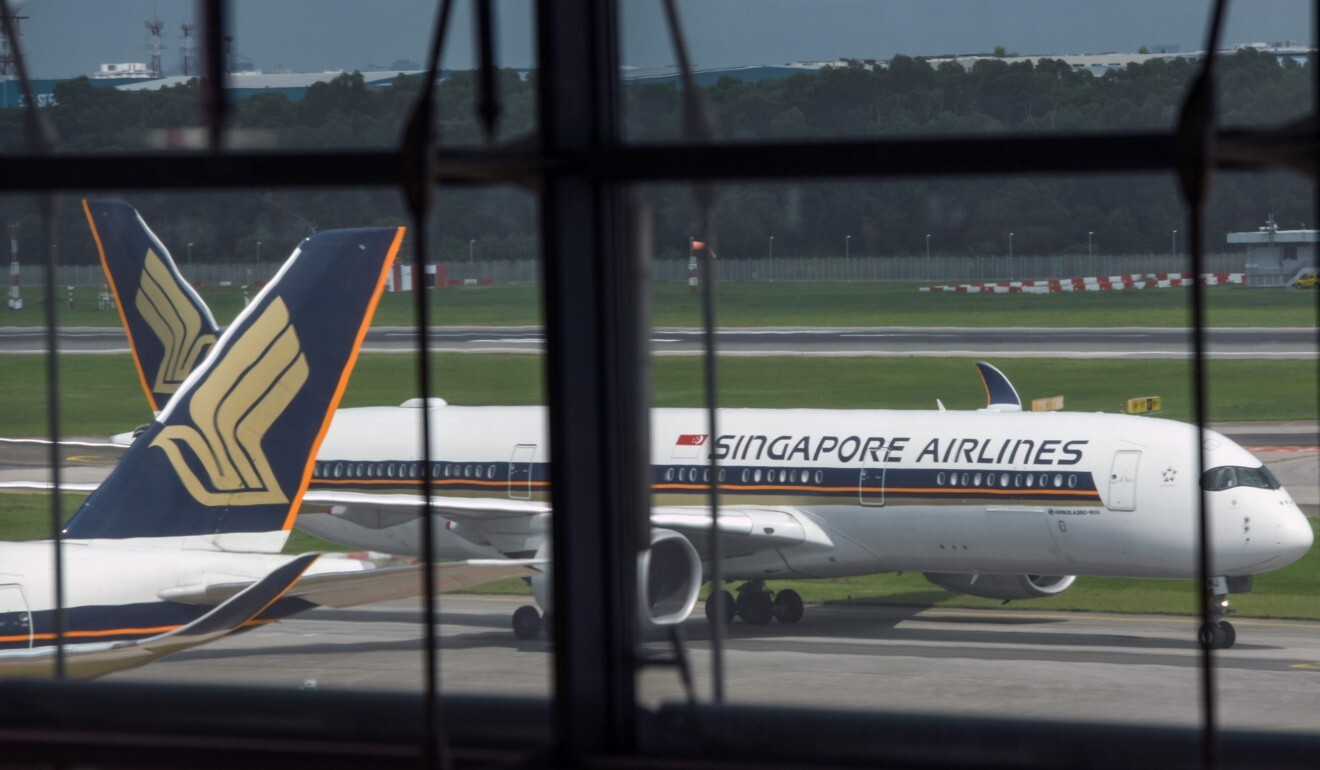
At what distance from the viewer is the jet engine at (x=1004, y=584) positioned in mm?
17531

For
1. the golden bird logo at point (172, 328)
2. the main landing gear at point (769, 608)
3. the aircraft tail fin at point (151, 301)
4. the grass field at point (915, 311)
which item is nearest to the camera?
the aircraft tail fin at point (151, 301)

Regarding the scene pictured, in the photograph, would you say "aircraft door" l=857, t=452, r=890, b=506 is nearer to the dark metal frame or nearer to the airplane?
the airplane

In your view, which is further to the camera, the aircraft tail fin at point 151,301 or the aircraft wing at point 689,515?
the aircraft wing at point 689,515

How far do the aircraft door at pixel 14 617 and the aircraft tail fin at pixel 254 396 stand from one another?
82 cm

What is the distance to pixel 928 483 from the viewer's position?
16.5 m

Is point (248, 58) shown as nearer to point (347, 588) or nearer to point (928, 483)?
point (347, 588)

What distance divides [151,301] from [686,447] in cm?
621

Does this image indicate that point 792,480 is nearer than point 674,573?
No

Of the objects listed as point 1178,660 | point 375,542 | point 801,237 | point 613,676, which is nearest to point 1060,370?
point 1178,660

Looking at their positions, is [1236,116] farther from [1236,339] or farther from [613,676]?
[1236,339]

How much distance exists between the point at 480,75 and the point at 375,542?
1794cm

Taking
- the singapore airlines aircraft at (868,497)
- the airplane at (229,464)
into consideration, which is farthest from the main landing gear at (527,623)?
the airplane at (229,464)

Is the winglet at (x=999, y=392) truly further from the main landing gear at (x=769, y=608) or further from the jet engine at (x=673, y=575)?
the jet engine at (x=673, y=575)

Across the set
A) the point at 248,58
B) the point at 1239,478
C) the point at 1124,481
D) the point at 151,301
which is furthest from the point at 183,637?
the point at 1239,478
